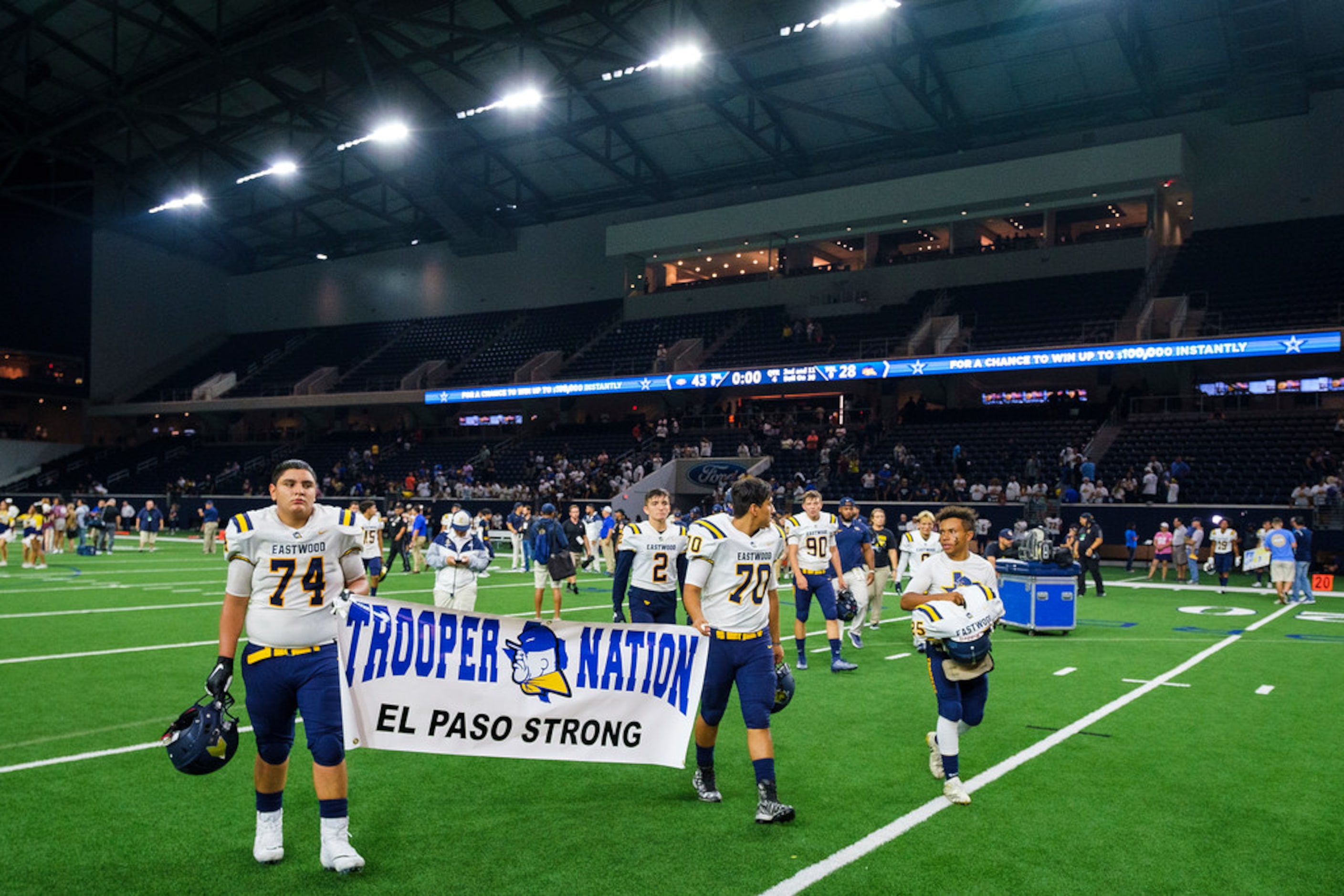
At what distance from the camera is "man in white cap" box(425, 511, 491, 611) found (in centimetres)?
1183

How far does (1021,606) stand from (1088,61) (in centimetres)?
2491

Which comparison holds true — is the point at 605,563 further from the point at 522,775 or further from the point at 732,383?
the point at 522,775

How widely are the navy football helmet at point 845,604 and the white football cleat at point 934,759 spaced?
366cm

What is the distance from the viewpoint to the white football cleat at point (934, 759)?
6719 millimetres

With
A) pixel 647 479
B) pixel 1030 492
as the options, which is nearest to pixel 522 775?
pixel 1030 492

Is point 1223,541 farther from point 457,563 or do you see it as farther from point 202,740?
point 202,740

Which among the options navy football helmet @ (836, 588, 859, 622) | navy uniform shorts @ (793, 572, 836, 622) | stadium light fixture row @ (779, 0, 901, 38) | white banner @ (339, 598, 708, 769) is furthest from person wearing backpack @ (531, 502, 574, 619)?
stadium light fixture row @ (779, 0, 901, 38)

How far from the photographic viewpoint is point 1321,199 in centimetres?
3475

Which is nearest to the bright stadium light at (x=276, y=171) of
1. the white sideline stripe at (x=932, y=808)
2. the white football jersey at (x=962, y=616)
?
the white sideline stripe at (x=932, y=808)

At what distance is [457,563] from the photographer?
11.9 m

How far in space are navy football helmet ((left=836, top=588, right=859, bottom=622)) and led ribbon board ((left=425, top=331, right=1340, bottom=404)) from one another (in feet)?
74.3

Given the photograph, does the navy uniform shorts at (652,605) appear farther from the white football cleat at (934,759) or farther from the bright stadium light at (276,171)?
the bright stadium light at (276,171)

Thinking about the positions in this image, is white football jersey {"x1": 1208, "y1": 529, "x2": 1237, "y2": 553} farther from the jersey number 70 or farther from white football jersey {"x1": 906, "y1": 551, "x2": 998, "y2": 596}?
the jersey number 70

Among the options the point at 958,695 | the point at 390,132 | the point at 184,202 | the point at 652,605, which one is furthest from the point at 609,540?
the point at 184,202
